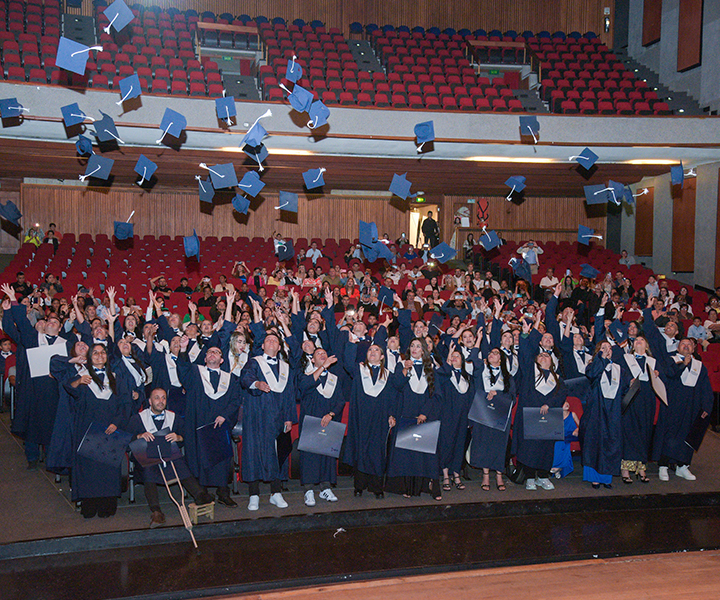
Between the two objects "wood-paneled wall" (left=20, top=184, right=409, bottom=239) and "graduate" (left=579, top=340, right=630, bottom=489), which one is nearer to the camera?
"graduate" (left=579, top=340, right=630, bottom=489)

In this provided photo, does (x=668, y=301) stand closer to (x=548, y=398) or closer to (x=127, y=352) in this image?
(x=548, y=398)

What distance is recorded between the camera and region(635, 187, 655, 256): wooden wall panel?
16.4m

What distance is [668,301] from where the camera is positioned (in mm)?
10453

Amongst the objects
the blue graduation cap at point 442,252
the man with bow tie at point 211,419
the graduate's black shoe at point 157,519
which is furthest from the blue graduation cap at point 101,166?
the graduate's black shoe at point 157,519

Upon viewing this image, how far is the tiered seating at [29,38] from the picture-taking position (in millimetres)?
12211

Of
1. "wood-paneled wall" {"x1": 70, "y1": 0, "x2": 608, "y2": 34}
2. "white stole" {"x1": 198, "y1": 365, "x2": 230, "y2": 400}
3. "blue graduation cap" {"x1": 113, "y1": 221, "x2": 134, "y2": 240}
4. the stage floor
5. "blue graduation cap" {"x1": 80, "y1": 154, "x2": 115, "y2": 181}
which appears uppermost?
"wood-paneled wall" {"x1": 70, "y1": 0, "x2": 608, "y2": 34}

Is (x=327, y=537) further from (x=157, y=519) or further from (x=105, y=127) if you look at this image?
(x=105, y=127)

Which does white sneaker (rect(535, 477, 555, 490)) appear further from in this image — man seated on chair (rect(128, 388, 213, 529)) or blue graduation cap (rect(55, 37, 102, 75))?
blue graduation cap (rect(55, 37, 102, 75))

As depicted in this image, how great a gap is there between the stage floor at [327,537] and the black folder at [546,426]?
0.50m

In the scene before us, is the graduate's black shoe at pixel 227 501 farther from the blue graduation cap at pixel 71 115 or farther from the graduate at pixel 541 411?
the blue graduation cap at pixel 71 115

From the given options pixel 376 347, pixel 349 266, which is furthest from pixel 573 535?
pixel 349 266

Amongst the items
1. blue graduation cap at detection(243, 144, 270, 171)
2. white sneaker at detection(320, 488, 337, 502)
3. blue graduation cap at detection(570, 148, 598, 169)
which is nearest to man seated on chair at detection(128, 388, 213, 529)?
white sneaker at detection(320, 488, 337, 502)

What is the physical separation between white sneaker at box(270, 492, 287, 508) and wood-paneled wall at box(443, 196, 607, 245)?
14.1m

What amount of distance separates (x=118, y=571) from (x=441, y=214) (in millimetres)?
15042
